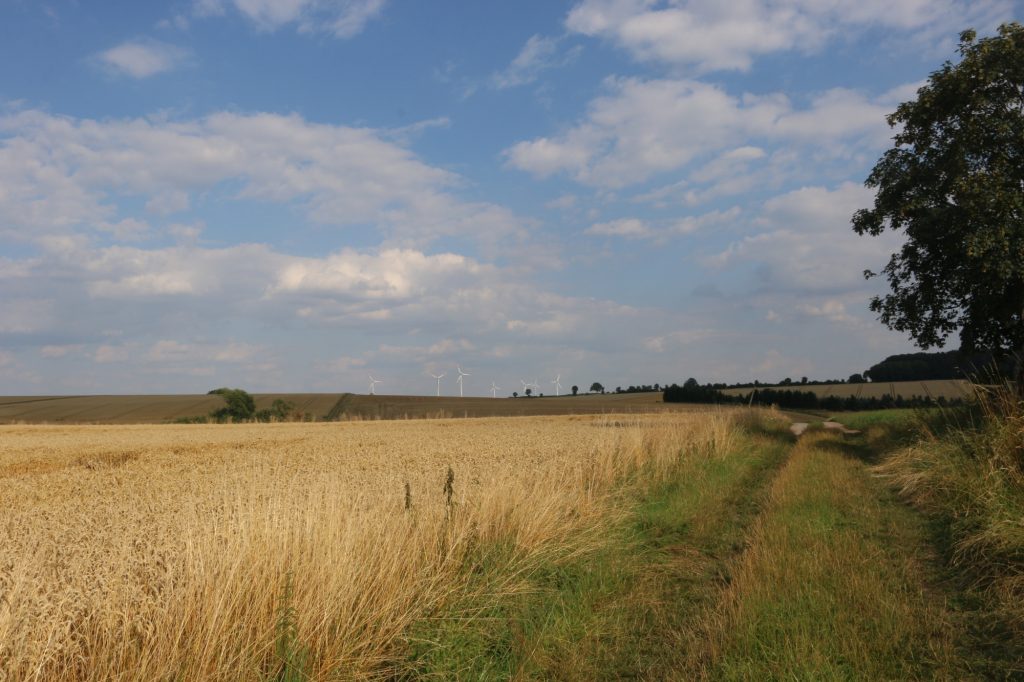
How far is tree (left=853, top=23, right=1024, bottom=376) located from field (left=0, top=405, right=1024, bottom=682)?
13024 millimetres

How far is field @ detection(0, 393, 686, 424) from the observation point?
67.8 metres

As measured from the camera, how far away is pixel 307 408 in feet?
255

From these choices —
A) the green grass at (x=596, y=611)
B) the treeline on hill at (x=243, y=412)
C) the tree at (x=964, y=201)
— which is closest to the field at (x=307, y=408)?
the treeline on hill at (x=243, y=412)

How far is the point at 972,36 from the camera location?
21.0m

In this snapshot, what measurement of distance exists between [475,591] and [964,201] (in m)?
20.4

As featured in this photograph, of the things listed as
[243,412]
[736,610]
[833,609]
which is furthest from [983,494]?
[243,412]

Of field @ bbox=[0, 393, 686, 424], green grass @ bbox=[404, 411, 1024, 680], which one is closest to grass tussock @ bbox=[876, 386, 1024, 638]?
green grass @ bbox=[404, 411, 1024, 680]

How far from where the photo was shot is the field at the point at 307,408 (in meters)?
67.8

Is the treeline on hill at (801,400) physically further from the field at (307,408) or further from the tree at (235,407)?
the tree at (235,407)

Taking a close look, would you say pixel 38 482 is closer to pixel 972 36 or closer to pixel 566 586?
pixel 566 586

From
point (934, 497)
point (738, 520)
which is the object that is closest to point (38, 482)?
point (738, 520)

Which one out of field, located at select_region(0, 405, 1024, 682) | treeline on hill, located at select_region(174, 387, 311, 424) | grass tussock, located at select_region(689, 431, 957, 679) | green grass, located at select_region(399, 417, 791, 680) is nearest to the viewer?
field, located at select_region(0, 405, 1024, 682)

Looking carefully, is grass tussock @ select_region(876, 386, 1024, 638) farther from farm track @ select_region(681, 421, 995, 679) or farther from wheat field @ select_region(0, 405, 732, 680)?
wheat field @ select_region(0, 405, 732, 680)

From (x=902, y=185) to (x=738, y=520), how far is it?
18184 mm
